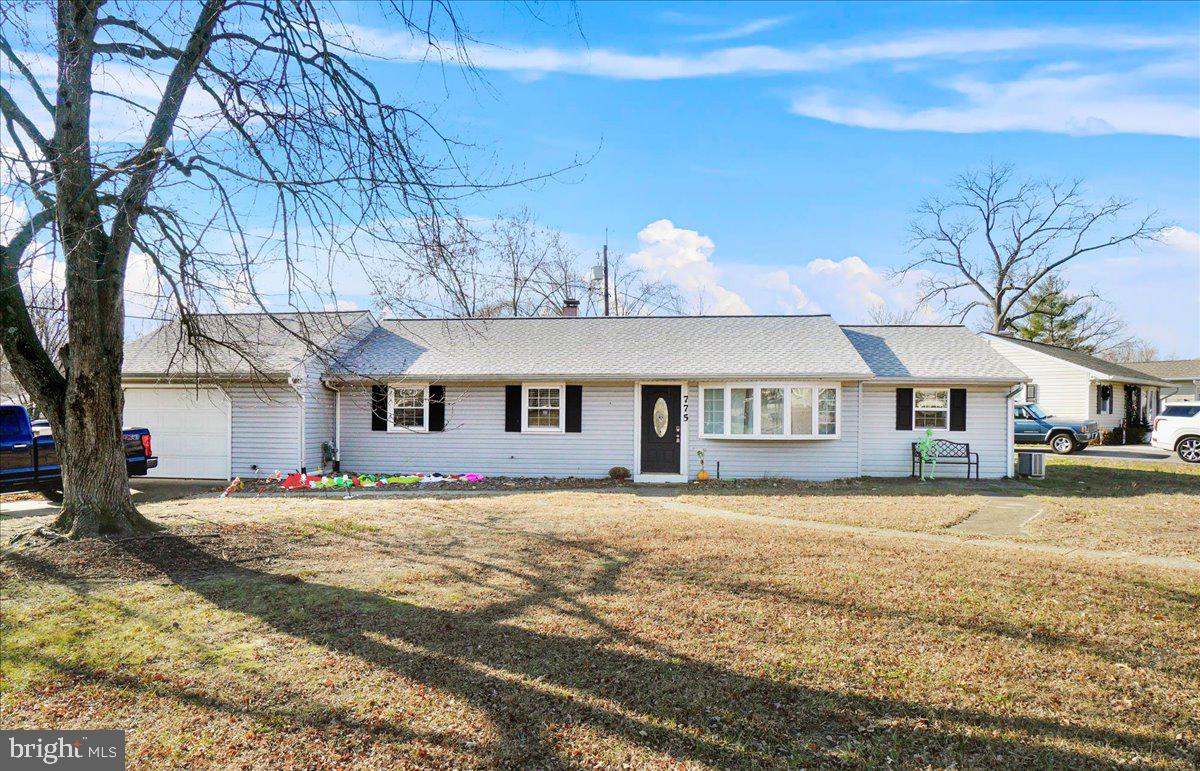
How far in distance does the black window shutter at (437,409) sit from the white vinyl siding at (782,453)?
567 centimetres

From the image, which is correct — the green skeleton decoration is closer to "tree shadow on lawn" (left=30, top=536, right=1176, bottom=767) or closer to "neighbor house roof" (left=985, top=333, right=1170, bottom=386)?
"tree shadow on lawn" (left=30, top=536, right=1176, bottom=767)

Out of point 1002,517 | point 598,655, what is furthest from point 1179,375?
point 598,655

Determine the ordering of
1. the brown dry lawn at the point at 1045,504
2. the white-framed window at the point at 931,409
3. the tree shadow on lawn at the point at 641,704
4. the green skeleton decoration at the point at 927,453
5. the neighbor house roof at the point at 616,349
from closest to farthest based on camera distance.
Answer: the tree shadow on lawn at the point at 641,704, the brown dry lawn at the point at 1045,504, the neighbor house roof at the point at 616,349, the green skeleton decoration at the point at 927,453, the white-framed window at the point at 931,409

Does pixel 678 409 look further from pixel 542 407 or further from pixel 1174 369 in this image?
pixel 1174 369

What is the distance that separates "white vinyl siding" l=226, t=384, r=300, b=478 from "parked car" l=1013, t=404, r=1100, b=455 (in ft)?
77.6

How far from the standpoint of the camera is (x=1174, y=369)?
44656 mm

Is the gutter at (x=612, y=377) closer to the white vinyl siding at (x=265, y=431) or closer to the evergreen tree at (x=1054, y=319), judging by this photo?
the white vinyl siding at (x=265, y=431)

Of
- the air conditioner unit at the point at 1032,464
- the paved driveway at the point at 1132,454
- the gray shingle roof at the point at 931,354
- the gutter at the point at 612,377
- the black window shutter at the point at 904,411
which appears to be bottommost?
the paved driveway at the point at 1132,454

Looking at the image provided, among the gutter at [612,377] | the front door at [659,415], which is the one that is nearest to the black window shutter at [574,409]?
the gutter at [612,377]

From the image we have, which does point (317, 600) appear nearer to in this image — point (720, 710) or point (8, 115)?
point (720, 710)

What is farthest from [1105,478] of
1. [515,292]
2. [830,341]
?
[515,292]

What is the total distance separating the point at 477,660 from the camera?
464 centimetres

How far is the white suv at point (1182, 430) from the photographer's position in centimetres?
2070

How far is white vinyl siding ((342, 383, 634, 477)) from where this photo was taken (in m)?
15.6
